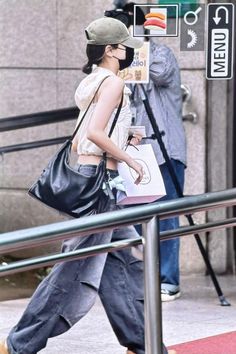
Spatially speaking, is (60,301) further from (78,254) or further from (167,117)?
(167,117)

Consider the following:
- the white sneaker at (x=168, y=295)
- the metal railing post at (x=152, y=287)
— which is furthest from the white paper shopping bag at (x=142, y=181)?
the white sneaker at (x=168, y=295)

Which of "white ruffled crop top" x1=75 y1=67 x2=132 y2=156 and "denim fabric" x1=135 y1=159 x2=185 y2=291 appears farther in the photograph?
"denim fabric" x1=135 y1=159 x2=185 y2=291

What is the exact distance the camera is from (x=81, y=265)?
5.84 meters

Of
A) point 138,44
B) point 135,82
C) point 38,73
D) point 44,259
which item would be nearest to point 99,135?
point 138,44

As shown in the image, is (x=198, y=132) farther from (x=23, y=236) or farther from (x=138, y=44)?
(x=23, y=236)

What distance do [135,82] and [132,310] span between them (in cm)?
242

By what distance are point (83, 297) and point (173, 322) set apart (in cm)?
175

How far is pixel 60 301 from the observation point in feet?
19.0

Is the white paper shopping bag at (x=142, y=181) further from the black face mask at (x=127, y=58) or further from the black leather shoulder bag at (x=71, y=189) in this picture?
the black face mask at (x=127, y=58)

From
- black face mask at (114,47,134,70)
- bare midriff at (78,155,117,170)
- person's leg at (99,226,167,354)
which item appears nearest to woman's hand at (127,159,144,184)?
bare midriff at (78,155,117,170)

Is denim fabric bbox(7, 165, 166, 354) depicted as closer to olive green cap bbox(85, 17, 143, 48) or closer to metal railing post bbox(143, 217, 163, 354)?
olive green cap bbox(85, 17, 143, 48)

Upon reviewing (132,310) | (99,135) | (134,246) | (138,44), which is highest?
(138,44)

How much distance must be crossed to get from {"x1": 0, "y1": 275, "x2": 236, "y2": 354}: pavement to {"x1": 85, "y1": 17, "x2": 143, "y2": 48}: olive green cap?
1.79 metres

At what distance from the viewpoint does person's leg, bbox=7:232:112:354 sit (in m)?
5.80
